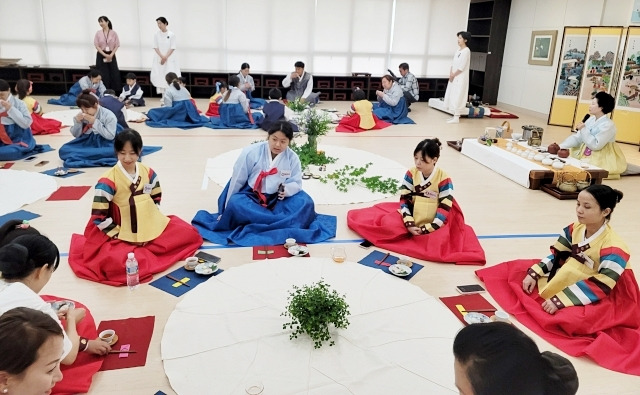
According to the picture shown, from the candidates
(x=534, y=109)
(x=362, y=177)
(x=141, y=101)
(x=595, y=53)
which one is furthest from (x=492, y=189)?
(x=141, y=101)

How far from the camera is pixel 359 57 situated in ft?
43.3

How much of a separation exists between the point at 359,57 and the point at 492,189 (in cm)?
826

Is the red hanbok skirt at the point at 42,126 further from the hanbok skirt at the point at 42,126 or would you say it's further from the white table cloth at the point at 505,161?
the white table cloth at the point at 505,161

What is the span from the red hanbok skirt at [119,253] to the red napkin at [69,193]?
1326 millimetres

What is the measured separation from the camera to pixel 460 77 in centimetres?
1007

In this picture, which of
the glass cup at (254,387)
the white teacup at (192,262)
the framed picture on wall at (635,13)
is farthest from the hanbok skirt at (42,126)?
the framed picture on wall at (635,13)

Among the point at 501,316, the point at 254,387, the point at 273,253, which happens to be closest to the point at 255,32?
the point at 273,253

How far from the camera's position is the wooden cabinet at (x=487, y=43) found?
39.3ft

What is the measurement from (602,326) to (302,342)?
5.86 feet

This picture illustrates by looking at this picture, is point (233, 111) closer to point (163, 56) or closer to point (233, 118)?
point (233, 118)

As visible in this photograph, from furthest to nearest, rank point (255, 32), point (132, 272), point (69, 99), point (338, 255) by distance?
point (255, 32), point (69, 99), point (338, 255), point (132, 272)

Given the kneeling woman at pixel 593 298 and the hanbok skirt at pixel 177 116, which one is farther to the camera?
the hanbok skirt at pixel 177 116

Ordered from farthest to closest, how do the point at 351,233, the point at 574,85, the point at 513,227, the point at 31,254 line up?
the point at 574,85 < the point at 513,227 < the point at 351,233 < the point at 31,254

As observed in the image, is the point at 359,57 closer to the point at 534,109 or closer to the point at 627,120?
the point at 534,109
